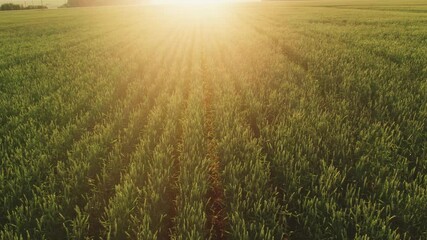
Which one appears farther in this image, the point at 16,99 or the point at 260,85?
the point at 260,85

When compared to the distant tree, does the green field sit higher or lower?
lower

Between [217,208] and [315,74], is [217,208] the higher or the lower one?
the lower one

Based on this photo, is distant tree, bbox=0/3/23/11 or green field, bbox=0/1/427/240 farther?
distant tree, bbox=0/3/23/11

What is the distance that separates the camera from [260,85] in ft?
22.3

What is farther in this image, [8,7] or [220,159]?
[8,7]

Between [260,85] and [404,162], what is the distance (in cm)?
375

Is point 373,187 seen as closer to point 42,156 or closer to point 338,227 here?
point 338,227

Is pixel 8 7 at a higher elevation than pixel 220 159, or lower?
higher

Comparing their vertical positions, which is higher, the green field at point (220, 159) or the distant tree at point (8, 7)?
the distant tree at point (8, 7)

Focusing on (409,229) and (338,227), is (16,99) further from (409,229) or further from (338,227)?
(409,229)

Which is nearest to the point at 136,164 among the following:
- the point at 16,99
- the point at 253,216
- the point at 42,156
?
the point at 42,156

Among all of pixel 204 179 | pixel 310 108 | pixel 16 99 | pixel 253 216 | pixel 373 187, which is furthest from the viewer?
pixel 16 99

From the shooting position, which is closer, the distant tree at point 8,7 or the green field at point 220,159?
the green field at point 220,159

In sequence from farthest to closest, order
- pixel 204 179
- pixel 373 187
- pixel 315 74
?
pixel 315 74, pixel 204 179, pixel 373 187
